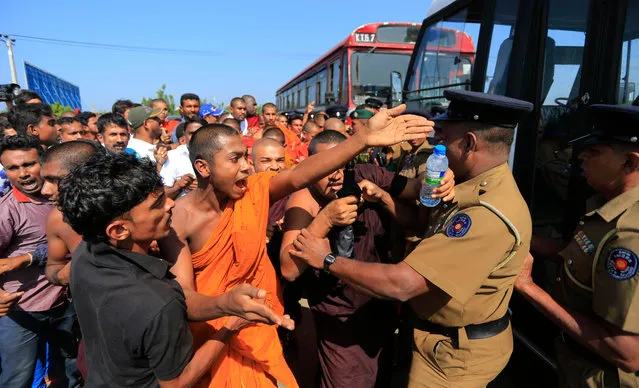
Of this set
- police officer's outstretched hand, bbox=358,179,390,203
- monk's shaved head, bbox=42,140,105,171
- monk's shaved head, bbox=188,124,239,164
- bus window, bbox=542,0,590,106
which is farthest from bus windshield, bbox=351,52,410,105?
monk's shaved head, bbox=42,140,105,171

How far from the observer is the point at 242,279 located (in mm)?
1979

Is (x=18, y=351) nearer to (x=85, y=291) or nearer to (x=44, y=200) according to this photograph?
(x=44, y=200)

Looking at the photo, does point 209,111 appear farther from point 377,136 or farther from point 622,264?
point 622,264

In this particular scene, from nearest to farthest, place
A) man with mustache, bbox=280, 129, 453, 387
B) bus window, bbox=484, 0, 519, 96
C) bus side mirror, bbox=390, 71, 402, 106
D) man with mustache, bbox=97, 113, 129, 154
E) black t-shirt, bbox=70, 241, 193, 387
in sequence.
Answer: black t-shirt, bbox=70, 241, 193, 387 < man with mustache, bbox=280, 129, 453, 387 < bus window, bbox=484, 0, 519, 96 < man with mustache, bbox=97, 113, 129, 154 < bus side mirror, bbox=390, 71, 402, 106

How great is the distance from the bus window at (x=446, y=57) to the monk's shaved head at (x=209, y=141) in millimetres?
2083

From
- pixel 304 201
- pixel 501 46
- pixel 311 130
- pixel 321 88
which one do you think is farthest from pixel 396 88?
pixel 321 88

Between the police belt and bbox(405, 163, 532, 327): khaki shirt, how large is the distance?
57 millimetres

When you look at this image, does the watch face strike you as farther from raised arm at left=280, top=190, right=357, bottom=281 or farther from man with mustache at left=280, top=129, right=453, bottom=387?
man with mustache at left=280, top=129, right=453, bottom=387

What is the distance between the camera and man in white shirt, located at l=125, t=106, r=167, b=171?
428cm

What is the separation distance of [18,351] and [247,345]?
1725 mm

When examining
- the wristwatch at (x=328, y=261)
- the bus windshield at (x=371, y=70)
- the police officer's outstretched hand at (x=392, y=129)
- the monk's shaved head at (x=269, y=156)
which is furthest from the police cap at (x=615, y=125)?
the bus windshield at (x=371, y=70)

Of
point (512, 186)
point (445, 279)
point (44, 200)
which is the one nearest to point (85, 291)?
point (445, 279)

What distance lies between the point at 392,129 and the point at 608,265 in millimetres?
987

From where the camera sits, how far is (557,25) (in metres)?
2.27
